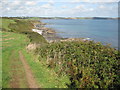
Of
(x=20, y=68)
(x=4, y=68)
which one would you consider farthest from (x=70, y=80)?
(x=4, y=68)

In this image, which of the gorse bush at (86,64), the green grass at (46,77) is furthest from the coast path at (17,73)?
the gorse bush at (86,64)

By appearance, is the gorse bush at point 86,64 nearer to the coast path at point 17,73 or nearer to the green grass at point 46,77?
the green grass at point 46,77

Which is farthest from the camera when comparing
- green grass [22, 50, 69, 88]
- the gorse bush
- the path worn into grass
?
green grass [22, 50, 69, 88]

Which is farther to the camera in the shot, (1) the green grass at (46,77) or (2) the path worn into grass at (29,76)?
(1) the green grass at (46,77)

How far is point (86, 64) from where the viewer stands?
14109 millimetres

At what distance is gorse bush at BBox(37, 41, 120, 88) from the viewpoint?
11.5 m

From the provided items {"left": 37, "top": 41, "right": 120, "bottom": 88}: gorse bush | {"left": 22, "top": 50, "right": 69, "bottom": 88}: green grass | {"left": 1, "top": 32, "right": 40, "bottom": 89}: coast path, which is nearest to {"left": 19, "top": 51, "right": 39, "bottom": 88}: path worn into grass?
{"left": 1, "top": 32, "right": 40, "bottom": 89}: coast path

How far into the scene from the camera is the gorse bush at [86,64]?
11455 mm

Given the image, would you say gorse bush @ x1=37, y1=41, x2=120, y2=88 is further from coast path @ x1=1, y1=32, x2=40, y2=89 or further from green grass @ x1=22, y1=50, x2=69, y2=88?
coast path @ x1=1, y1=32, x2=40, y2=89

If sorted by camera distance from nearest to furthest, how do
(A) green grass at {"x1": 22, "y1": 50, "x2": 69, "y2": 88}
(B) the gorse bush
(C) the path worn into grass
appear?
(B) the gorse bush, (C) the path worn into grass, (A) green grass at {"x1": 22, "y1": 50, "x2": 69, "y2": 88}

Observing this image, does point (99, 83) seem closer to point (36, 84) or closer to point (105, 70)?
point (105, 70)

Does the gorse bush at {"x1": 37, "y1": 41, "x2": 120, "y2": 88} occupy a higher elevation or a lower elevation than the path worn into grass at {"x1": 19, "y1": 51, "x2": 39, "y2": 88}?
higher

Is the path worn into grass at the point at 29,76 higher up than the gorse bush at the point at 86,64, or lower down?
lower down

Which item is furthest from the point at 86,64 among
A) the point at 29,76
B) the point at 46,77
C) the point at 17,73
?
the point at 17,73
